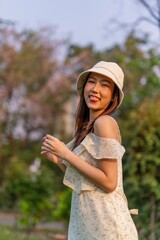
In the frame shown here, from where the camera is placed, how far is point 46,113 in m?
24.0

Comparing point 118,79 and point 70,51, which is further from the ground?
point 70,51

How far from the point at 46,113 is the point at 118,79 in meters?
21.4

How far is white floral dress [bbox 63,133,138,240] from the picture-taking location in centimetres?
254

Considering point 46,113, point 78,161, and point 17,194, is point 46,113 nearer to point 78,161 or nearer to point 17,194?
point 17,194

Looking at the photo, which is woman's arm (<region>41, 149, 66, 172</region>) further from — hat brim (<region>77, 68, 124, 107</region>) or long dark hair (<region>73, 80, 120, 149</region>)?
hat brim (<region>77, 68, 124, 107</region>)

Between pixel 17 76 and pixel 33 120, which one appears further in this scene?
pixel 33 120

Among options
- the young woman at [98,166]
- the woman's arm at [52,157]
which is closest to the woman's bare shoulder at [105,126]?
the young woman at [98,166]

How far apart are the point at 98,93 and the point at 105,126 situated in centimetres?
17

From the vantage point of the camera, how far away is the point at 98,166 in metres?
2.59

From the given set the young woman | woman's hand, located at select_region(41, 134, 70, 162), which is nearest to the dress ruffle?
the young woman

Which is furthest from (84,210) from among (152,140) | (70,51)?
(70,51)

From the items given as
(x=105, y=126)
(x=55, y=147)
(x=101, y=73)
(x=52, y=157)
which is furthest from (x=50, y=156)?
(x=101, y=73)

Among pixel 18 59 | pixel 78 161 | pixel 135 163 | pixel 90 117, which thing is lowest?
pixel 78 161

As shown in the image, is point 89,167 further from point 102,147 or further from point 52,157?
point 52,157
